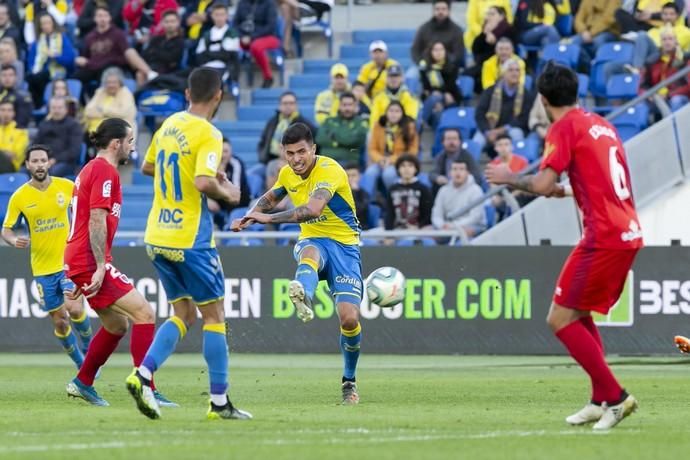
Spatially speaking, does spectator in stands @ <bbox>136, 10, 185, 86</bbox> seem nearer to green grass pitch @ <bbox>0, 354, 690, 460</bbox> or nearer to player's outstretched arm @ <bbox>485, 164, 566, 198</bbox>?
green grass pitch @ <bbox>0, 354, 690, 460</bbox>

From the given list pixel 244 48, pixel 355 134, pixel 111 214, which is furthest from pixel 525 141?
pixel 111 214

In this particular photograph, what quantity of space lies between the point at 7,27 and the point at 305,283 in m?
16.3

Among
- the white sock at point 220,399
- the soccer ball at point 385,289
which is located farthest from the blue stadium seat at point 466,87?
the white sock at point 220,399

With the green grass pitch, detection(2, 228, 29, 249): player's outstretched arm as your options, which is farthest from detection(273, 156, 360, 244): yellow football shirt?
detection(2, 228, 29, 249): player's outstretched arm

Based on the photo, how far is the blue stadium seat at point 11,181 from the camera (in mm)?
23266

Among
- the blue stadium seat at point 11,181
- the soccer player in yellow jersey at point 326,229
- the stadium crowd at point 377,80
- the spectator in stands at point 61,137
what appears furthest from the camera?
the spectator in stands at point 61,137

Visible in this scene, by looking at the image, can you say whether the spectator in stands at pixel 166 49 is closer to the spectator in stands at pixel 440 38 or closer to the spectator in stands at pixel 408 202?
the spectator in stands at pixel 440 38

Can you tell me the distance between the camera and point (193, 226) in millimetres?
10195

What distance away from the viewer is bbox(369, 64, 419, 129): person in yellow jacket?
75.0 feet

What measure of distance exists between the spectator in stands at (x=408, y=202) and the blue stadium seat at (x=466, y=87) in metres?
3.05

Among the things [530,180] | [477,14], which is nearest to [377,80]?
[477,14]

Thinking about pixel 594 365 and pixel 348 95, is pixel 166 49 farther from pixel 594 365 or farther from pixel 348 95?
pixel 594 365

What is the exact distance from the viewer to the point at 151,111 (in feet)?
82.4

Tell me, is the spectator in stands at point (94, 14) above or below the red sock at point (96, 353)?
above
